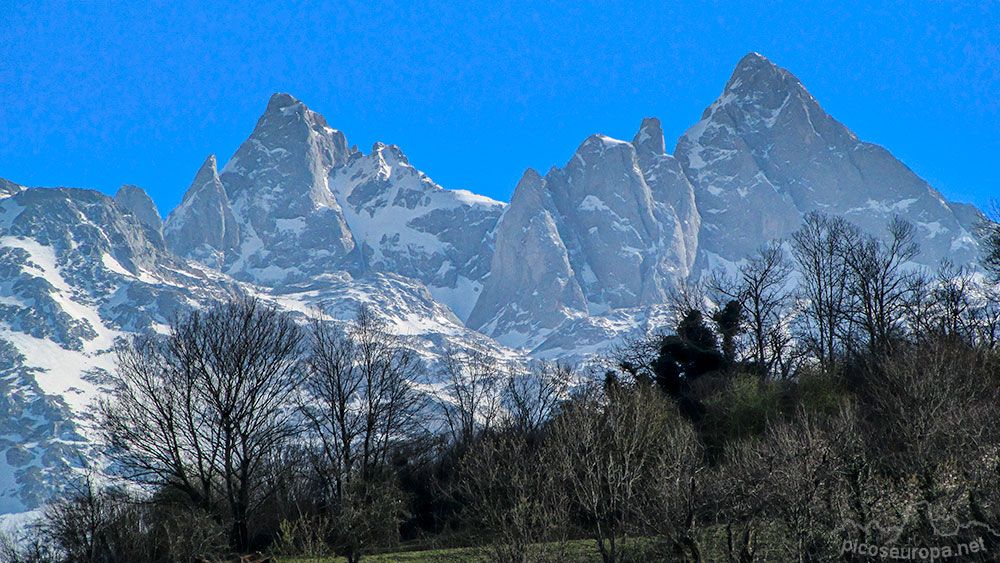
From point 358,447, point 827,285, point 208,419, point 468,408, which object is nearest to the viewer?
point 208,419

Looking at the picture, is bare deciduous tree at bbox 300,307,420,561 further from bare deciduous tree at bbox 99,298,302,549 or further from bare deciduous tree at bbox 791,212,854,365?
bare deciduous tree at bbox 791,212,854,365

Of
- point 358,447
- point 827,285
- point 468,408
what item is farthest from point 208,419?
point 827,285

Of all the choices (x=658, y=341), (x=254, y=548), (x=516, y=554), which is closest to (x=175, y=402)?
A: (x=254, y=548)

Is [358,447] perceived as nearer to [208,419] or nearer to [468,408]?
[208,419]

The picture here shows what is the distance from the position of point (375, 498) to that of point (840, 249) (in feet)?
110

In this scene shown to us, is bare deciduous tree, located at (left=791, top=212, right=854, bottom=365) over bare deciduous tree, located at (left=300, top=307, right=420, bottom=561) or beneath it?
over

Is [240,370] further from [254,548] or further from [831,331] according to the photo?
[831,331]

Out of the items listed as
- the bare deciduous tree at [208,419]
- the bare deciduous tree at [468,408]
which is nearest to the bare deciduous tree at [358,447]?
the bare deciduous tree at [468,408]

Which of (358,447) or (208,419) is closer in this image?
(208,419)

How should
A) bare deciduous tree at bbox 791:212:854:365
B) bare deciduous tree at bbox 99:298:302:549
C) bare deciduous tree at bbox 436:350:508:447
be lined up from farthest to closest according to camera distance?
bare deciduous tree at bbox 436:350:508:447 → bare deciduous tree at bbox 791:212:854:365 → bare deciduous tree at bbox 99:298:302:549

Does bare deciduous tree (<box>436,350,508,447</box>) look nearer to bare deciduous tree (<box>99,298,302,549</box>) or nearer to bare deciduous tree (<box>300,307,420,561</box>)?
bare deciduous tree (<box>300,307,420,561</box>)

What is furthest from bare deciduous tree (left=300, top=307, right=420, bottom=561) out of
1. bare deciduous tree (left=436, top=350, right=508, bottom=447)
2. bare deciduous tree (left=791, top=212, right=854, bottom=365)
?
bare deciduous tree (left=791, top=212, right=854, bottom=365)

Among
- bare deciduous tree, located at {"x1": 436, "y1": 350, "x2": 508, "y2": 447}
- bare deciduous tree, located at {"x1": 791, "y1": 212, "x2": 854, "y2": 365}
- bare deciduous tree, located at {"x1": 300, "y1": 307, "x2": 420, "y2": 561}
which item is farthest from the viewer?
bare deciduous tree, located at {"x1": 436, "y1": 350, "x2": 508, "y2": 447}

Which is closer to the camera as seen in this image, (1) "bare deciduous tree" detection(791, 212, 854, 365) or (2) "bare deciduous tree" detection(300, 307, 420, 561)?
(2) "bare deciduous tree" detection(300, 307, 420, 561)
